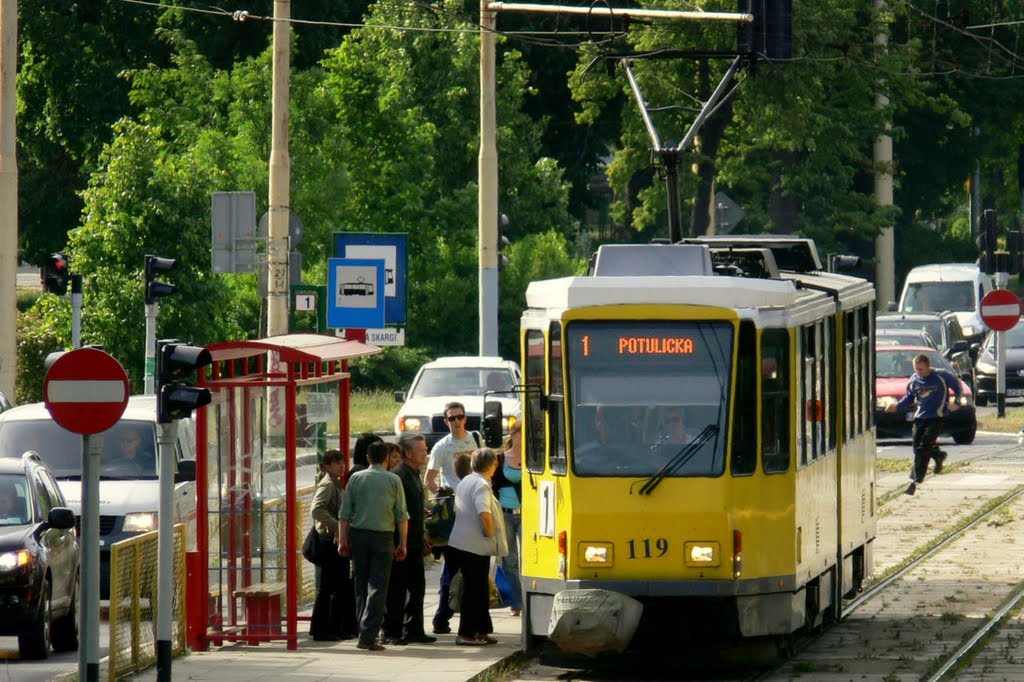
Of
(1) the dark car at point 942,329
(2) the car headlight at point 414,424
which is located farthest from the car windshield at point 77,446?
(1) the dark car at point 942,329

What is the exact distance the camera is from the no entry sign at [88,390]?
41.0 feet

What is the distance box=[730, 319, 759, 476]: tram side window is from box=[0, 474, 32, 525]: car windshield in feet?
17.3

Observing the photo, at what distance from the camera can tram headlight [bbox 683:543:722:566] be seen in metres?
13.7

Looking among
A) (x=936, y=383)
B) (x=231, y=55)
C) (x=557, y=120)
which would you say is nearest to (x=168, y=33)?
(x=231, y=55)

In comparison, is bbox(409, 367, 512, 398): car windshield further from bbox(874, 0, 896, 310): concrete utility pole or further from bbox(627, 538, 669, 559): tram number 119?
bbox(874, 0, 896, 310): concrete utility pole

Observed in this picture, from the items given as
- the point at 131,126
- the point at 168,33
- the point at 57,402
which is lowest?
the point at 57,402

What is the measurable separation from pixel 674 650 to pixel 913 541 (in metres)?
8.12

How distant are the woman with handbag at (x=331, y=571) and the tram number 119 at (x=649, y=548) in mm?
2723

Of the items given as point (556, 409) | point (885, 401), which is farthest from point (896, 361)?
point (556, 409)

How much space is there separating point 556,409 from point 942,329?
3217 centimetres

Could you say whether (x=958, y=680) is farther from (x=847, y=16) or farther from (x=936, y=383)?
(x=847, y=16)

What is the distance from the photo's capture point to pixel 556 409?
14172mm

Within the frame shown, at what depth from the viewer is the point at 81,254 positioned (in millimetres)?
32750

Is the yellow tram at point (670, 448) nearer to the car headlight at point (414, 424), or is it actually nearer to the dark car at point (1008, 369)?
the car headlight at point (414, 424)
